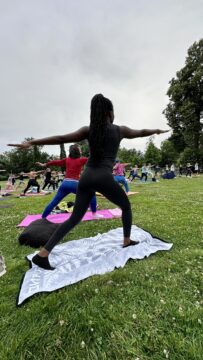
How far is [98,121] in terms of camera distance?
294cm

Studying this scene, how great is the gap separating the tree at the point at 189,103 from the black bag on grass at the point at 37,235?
38257 mm

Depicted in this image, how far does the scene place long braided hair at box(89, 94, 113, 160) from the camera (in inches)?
116

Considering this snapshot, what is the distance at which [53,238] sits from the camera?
10.0 ft

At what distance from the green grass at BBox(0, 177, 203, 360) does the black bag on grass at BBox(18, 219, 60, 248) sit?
83 centimetres

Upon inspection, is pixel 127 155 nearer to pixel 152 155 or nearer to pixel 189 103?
pixel 152 155

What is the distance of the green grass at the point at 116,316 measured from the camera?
5.95 ft

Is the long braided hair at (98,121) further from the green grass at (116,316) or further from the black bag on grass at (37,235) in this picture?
the black bag on grass at (37,235)

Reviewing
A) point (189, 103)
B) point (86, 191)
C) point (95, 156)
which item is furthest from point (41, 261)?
point (189, 103)

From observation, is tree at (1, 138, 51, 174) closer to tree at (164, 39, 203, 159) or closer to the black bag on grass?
tree at (164, 39, 203, 159)

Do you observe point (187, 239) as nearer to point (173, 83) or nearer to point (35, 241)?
point (35, 241)

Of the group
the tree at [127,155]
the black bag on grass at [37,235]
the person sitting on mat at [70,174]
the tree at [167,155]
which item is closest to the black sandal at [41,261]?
the black bag on grass at [37,235]

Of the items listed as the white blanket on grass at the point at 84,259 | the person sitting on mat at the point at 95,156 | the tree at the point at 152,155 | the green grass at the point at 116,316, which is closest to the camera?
the green grass at the point at 116,316

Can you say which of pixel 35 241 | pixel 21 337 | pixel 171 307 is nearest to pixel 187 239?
pixel 171 307

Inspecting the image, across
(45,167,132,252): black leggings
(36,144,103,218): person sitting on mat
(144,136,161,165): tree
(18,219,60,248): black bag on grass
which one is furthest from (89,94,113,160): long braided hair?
(144,136,161,165): tree
